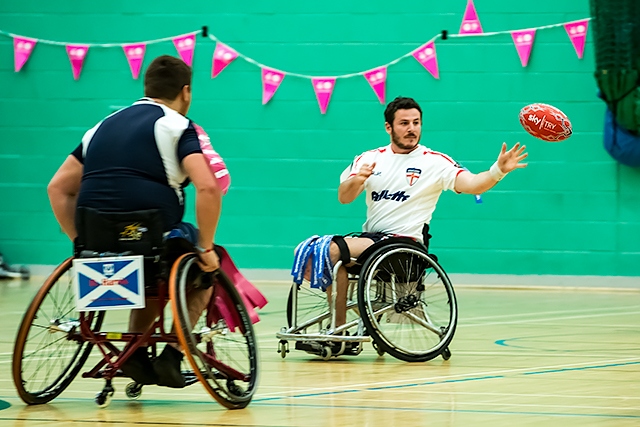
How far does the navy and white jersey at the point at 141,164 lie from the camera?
10.8ft

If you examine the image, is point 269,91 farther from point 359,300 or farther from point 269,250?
point 359,300

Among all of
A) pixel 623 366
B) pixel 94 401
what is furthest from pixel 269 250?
pixel 94 401

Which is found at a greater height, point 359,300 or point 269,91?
point 269,91

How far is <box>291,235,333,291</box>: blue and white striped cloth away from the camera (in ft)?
14.8

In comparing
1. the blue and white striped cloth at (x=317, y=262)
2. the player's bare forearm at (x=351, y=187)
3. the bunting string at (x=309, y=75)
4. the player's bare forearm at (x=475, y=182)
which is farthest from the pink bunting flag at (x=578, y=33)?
the blue and white striped cloth at (x=317, y=262)

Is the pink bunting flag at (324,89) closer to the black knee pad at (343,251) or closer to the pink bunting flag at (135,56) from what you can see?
the pink bunting flag at (135,56)

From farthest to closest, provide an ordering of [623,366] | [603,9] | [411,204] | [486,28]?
[486,28] < [603,9] < [411,204] < [623,366]

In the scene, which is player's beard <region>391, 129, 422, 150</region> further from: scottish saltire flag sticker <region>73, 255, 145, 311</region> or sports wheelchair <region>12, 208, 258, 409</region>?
scottish saltire flag sticker <region>73, 255, 145, 311</region>

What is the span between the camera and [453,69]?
8.48m

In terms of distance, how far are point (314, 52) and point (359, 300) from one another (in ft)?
15.4

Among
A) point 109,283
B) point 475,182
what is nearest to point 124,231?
point 109,283

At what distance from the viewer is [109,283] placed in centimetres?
319

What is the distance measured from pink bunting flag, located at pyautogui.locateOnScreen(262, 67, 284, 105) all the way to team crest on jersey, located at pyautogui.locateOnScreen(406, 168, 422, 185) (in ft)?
13.6

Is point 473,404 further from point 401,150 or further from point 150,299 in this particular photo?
point 401,150
